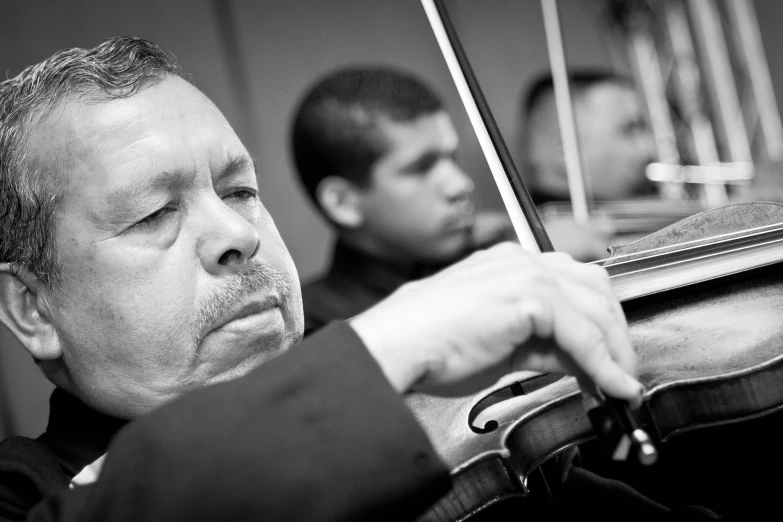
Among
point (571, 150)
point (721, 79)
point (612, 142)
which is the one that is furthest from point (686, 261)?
point (721, 79)

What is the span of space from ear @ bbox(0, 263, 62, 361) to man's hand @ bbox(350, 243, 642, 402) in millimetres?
460

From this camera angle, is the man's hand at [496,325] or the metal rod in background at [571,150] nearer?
the man's hand at [496,325]

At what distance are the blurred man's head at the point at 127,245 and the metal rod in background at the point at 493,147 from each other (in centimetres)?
26

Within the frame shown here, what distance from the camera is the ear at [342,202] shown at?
2.32 meters

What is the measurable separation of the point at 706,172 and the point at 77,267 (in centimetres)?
291

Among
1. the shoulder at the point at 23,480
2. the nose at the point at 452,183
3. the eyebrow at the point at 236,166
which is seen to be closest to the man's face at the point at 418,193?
the nose at the point at 452,183

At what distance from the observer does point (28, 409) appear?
6.73 ft

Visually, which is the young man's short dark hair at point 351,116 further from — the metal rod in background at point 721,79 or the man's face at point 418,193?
the metal rod in background at point 721,79

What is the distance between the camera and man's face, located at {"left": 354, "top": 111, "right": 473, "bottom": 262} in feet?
7.42

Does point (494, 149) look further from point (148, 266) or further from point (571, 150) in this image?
point (571, 150)

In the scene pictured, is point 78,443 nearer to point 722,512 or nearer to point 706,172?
point 722,512

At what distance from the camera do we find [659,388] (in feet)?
2.44

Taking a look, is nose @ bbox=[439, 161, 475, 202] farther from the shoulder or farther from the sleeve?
the sleeve

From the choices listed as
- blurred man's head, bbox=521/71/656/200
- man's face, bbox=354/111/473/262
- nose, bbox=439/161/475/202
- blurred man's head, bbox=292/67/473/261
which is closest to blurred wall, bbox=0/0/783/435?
blurred man's head, bbox=521/71/656/200
